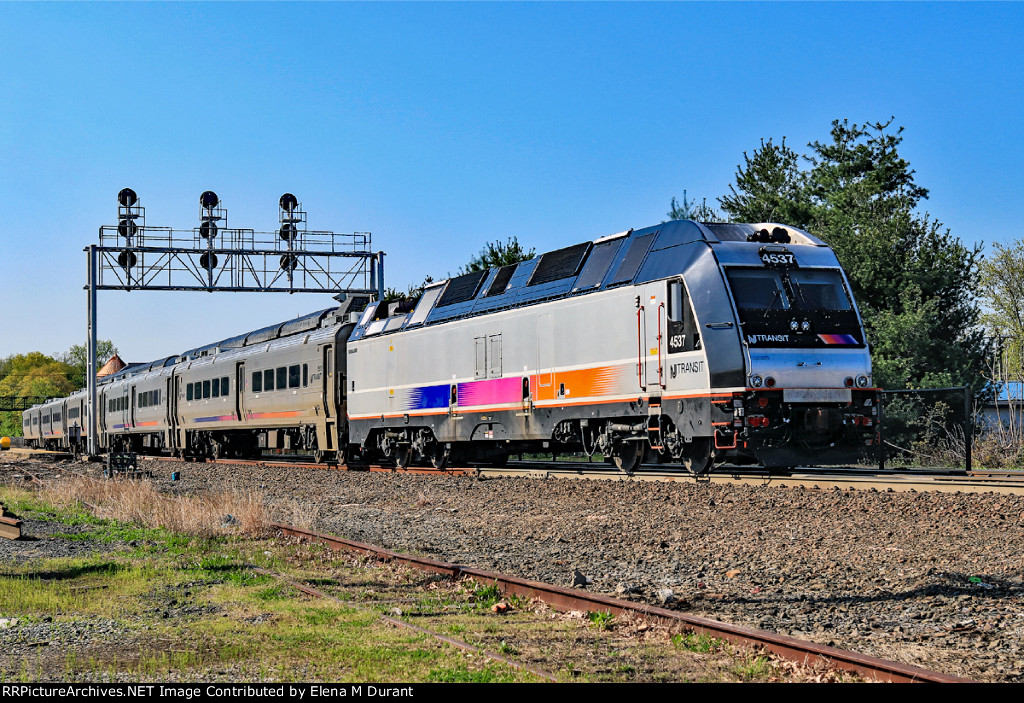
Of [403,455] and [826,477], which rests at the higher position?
[403,455]

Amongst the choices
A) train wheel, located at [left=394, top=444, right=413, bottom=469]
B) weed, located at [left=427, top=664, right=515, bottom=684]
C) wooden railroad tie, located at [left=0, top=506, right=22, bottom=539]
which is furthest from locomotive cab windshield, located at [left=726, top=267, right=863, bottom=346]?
train wheel, located at [left=394, top=444, right=413, bottom=469]

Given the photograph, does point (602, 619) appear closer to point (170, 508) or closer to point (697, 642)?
point (697, 642)

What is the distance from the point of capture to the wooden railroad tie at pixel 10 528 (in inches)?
504

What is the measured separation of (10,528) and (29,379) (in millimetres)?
136488

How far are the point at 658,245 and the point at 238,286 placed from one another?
85.1 feet

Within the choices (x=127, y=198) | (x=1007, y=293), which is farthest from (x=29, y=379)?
(x=1007, y=293)

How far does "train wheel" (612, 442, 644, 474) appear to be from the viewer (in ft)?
54.0

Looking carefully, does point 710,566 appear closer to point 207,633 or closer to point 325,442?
→ point 207,633

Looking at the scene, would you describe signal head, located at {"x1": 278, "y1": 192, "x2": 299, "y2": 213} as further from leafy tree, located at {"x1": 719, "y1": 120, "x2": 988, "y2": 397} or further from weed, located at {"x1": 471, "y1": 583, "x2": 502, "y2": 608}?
weed, located at {"x1": 471, "y1": 583, "x2": 502, "y2": 608}

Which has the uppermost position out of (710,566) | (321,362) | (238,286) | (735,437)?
(238,286)

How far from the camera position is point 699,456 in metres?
15.1
